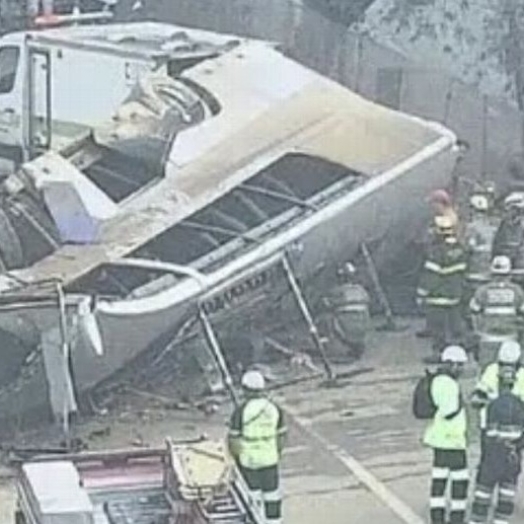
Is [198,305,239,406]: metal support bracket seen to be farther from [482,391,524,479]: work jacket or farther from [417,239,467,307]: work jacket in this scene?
[482,391,524,479]: work jacket

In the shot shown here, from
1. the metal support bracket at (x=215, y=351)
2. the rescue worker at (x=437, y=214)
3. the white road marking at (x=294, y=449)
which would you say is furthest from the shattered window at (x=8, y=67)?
the white road marking at (x=294, y=449)

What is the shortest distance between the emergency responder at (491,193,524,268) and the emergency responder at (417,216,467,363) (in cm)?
52

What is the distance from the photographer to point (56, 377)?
15.5 m

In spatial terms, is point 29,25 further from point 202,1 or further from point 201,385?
point 201,385

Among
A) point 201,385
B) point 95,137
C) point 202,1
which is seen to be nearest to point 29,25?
point 202,1

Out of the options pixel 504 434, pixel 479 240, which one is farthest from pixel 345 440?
pixel 479 240

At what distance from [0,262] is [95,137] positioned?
1809 mm

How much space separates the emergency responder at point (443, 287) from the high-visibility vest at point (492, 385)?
3.57 metres

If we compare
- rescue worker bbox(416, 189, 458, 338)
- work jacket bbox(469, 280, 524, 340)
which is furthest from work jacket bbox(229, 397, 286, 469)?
rescue worker bbox(416, 189, 458, 338)

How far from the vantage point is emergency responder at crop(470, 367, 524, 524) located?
13.7 metres

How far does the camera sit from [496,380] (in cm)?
1417

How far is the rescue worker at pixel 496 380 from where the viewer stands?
14.0 metres

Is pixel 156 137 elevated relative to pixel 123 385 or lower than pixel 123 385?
elevated

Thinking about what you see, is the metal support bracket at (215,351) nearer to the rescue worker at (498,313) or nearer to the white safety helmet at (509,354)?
the rescue worker at (498,313)
